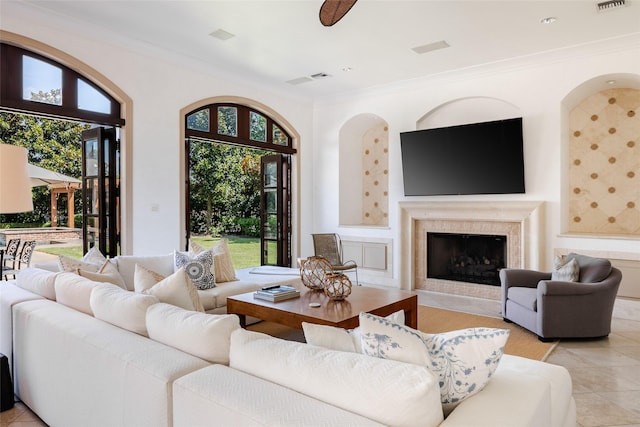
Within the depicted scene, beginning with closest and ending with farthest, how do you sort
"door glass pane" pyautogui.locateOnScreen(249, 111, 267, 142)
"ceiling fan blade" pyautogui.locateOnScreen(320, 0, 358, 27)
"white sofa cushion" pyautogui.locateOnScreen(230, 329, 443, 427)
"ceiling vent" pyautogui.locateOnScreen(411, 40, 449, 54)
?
1. "white sofa cushion" pyautogui.locateOnScreen(230, 329, 443, 427)
2. "ceiling fan blade" pyautogui.locateOnScreen(320, 0, 358, 27)
3. "ceiling vent" pyautogui.locateOnScreen(411, 40, 449, 54)
4. "door glass pane" pyautogui.locateOnScreen(249, 111, 267, 142)

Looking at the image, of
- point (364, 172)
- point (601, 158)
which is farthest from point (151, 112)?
point (601, 158)

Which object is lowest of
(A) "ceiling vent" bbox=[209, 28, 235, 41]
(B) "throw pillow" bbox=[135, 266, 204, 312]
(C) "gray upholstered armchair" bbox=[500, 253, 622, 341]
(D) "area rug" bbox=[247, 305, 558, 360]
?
(D) "area rug" bbox=[247, 305, 558, 360]

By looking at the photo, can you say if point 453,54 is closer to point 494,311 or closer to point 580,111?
point 580,111

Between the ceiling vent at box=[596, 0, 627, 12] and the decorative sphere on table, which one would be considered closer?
the decorative sphere on table

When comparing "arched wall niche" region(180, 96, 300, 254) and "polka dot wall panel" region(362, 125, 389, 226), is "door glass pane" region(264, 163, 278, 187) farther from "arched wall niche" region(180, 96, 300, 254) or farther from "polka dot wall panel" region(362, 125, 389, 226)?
"polka dot wall panel" region(362, 125, 389, 226)

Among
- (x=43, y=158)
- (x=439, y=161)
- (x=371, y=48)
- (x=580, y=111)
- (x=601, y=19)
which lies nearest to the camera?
(x=601, y=19)

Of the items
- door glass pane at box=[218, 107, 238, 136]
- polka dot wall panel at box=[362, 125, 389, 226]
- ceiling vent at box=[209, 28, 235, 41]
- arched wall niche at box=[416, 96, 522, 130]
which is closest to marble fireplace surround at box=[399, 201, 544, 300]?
polka dot wall panel at box=[362, 125, 389, 226]

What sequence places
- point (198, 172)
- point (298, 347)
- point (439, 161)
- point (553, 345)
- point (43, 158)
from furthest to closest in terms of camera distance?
point (198, 172)
point (43, 158)
point (439, 161)
point (553, 345)
point (298, 347)

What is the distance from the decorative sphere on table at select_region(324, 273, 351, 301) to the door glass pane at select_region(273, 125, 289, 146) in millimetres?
3765

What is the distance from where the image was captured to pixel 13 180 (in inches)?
96.8

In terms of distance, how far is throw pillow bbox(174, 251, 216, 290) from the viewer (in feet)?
12.9

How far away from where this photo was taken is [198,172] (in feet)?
36.0

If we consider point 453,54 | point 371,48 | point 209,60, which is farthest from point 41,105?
point 453,54

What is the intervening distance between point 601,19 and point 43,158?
10.1m
